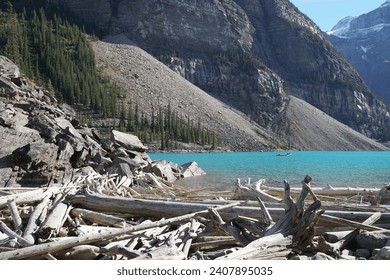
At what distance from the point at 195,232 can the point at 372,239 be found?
2712 mm

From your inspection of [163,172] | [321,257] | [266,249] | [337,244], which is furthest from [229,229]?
[163,172]

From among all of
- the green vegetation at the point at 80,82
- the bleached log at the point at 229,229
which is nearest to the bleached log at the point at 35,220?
the bleached log at the point at 229,229

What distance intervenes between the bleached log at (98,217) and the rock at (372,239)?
4.08 metres

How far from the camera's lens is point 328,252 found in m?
5.60

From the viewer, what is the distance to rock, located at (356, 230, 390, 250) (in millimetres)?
5762

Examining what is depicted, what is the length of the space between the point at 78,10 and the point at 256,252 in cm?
19868

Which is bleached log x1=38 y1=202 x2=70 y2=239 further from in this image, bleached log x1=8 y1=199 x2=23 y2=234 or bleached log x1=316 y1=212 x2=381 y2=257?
bleached log x1=316 y1=212 x2=381 y2=257

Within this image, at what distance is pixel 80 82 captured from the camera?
12625cm

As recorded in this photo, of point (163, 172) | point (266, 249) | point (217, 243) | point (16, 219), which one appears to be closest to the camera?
point (266, 249)

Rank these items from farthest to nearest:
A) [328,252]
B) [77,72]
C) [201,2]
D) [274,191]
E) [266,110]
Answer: [201,2], [266,110], [77,72], [274,191], [328,252]

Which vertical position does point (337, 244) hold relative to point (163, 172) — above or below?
above

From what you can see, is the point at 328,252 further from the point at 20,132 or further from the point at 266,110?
the point at 266,110

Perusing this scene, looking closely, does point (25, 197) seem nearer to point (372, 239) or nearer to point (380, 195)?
point (372, 239)
